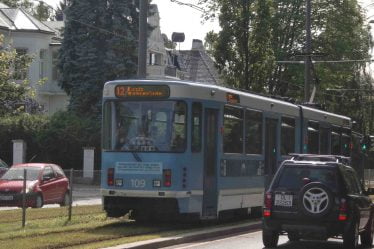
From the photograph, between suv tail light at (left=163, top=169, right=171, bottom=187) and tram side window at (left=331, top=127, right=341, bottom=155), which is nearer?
suv tail light at (left=163, top=169, right=171, bottom=187)

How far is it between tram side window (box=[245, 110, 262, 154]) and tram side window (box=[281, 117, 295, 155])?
1.93 meters

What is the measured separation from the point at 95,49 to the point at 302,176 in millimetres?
36349

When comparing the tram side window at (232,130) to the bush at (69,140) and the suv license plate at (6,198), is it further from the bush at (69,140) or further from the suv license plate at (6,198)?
the bush at (69,140)

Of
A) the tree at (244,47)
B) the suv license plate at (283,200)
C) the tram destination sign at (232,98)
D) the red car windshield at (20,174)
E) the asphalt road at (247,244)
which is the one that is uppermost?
the tree at (244,47)

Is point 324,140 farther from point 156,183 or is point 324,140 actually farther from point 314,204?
point 314,204

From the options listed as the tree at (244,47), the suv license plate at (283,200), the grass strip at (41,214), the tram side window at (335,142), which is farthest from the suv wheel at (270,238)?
the tree at (244,47)

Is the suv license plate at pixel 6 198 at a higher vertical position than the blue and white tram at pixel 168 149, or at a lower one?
lower

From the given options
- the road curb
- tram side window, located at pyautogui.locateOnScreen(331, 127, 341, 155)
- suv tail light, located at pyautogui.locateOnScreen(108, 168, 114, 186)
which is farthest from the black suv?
tram side window, located at pyautogui.locateOnScreen(331, 127, 341, 155)

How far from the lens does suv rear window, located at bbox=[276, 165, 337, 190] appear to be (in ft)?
46.6

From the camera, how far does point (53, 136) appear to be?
45.6 m

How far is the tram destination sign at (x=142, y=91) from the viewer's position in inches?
686

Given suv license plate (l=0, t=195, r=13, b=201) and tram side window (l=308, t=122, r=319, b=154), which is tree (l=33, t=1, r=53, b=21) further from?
tram side window (l=308, t=122, r=319, b=154)

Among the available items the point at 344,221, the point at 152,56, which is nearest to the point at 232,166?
the point at 344,221

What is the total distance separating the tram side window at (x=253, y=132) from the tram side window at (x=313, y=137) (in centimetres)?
475
